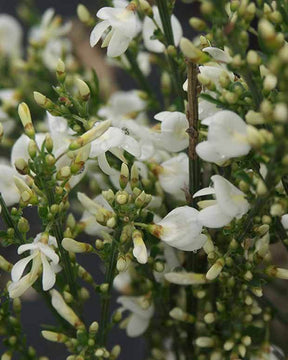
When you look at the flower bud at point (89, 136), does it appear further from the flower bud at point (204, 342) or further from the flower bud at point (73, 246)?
the flower bud at point (204, 342)


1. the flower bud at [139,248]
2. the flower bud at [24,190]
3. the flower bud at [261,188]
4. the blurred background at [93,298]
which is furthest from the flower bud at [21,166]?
the blurred background at [93,298]

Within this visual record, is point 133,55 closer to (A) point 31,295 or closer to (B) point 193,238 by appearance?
(B) point 193,238

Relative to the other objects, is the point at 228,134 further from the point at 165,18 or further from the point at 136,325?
the point at 136,325

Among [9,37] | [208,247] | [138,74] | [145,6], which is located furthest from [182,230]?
[9,37]

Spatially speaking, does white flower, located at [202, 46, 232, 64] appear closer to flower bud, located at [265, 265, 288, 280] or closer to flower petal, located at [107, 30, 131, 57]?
flower petal, located at [107, 30, 131, 57]

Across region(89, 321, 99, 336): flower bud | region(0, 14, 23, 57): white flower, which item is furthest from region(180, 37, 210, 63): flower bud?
region(0, 14, 23, 57): white flower

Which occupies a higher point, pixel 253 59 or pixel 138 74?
pixel 253 59
